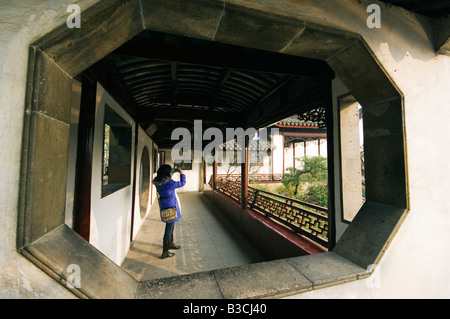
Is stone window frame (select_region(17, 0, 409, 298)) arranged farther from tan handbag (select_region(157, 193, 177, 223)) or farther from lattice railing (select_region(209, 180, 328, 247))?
tan handbag (select_region(157, 193, 177, 223))

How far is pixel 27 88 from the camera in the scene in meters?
0.90

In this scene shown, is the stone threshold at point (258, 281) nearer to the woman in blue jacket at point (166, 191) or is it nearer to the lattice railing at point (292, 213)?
the lattice railing at point (292, 213)

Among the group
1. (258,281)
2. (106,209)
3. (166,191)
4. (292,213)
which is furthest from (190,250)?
(258,281)

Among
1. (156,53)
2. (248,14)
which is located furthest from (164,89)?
(248,14)

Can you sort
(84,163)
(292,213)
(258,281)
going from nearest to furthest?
(258,281)
(84,163)
(292,213)

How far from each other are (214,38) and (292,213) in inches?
138

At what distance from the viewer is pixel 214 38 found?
138 cm

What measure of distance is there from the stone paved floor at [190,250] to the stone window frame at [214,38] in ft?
8.91

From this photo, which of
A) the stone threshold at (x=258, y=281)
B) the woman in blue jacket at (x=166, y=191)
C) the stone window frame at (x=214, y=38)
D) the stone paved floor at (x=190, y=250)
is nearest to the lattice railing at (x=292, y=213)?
the stone paved floor at (x=190, y=250)

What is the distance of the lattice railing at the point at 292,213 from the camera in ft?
9.95

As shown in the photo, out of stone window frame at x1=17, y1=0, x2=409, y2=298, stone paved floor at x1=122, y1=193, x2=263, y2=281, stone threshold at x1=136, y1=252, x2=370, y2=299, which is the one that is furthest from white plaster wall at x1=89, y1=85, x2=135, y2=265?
stone threshold at x1=136, y1=252, x2=370, y2=299

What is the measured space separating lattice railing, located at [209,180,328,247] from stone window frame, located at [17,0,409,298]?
145 centimetres

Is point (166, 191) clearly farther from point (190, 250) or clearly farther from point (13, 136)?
point (13, 136)

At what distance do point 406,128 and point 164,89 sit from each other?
3.61 meters
